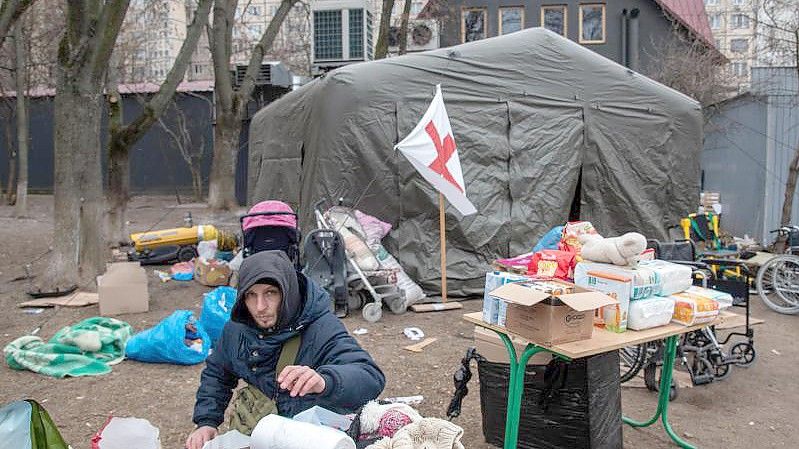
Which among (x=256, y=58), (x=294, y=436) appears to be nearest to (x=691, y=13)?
(x=256, y=58)

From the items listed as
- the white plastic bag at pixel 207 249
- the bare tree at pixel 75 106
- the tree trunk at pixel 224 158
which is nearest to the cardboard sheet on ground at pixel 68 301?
the bare tree at pixel 75 106

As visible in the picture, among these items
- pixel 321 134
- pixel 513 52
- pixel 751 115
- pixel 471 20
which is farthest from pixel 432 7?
pixel 321 134

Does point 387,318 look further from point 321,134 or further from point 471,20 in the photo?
point 471,20

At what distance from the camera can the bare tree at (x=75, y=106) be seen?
7566mm

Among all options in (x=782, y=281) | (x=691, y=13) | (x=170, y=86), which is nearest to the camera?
(x=782, y=281)

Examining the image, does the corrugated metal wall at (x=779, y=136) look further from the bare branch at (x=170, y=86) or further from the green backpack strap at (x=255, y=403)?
the green backpack strap at (x=255, y=403)

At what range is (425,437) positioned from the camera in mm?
1982

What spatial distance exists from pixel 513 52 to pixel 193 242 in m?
5.75

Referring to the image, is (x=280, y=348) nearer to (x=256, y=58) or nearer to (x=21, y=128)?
(x=256, y=58)

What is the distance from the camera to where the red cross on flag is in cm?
657

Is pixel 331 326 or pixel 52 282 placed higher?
pixel 331 326

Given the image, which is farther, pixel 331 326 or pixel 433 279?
pixel 433 279

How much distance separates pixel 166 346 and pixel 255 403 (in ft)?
10.3

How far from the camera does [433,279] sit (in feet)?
25.5
